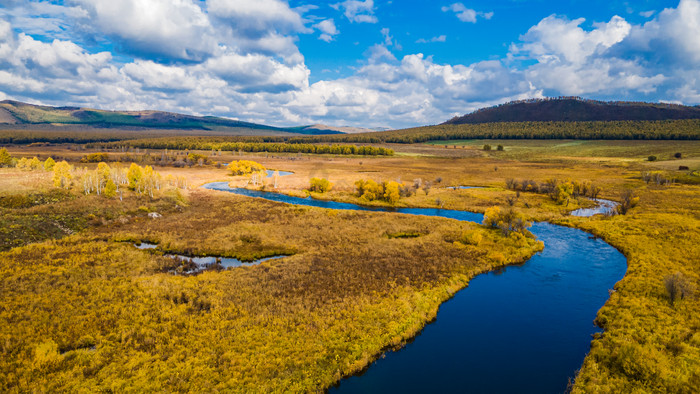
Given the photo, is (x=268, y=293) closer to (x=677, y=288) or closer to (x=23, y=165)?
(x=677, y=288)

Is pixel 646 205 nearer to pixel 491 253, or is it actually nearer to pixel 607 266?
pixel 607 266

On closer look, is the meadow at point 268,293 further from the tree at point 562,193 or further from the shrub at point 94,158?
the shrub at point 94,158

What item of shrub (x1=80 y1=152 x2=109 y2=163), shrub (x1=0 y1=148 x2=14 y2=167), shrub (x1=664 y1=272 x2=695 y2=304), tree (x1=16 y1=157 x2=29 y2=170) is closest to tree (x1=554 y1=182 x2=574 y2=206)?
shrub (x1=664 y1=272 x2=695 y2=304)

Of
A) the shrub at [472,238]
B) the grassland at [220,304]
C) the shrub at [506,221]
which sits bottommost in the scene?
the grassland at [220,304]

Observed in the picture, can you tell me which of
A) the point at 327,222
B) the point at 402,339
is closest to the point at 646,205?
the point at 327,222

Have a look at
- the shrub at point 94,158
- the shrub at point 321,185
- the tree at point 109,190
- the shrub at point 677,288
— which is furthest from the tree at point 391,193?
the shrub at point 94,158

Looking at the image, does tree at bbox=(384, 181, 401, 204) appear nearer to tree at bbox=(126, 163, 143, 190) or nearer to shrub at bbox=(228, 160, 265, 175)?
tree at bbox=(126, 163, 143, 190)
